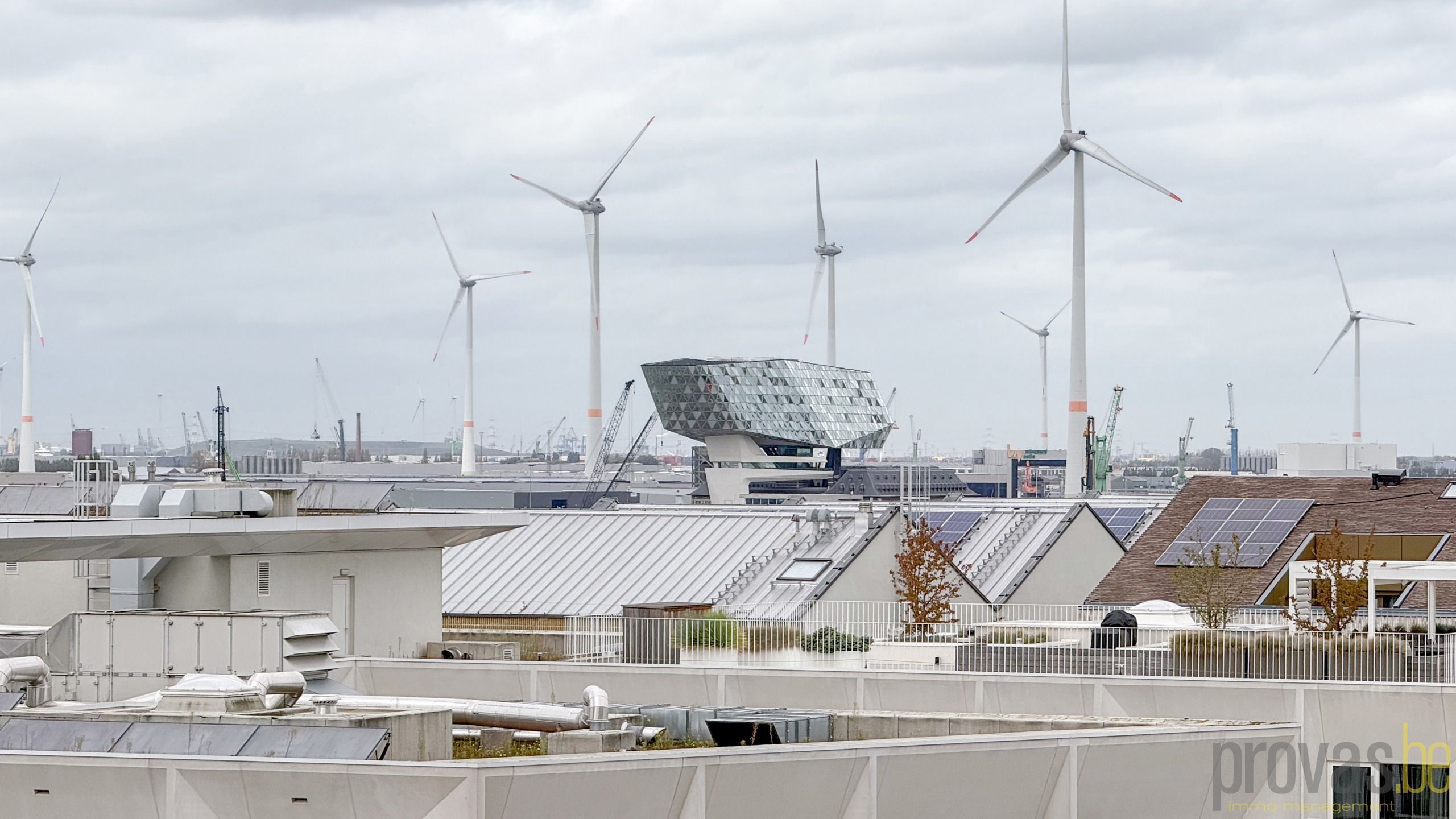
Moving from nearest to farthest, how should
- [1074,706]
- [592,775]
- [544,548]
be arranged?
[592,775], [1074,706], [544,548]

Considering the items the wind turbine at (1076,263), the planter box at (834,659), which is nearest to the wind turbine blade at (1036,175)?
the wind turbine at (1076,263)

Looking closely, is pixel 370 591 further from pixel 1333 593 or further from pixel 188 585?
pixel 1333 593

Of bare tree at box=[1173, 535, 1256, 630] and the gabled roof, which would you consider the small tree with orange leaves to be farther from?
bare tree at box=[1173, 535, 1256, 630]

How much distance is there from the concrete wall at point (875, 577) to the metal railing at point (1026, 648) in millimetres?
5880

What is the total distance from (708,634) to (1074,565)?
2533 centimetres

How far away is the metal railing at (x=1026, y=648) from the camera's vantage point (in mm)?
34562

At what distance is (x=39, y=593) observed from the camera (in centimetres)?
3669

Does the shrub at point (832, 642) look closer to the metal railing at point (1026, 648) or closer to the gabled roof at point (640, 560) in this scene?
the metal railing at point (1026, 648)

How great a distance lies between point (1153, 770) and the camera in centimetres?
2520

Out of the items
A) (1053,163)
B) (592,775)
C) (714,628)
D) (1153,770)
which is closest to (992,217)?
(1053,163)

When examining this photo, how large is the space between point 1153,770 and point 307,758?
474 inches

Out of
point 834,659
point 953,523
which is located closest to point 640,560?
point 953,523

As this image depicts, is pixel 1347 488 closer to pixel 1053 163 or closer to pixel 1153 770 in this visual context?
pixel 1153 770

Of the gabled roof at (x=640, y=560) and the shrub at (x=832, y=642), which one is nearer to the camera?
the shrub at (x=832, y=642)
